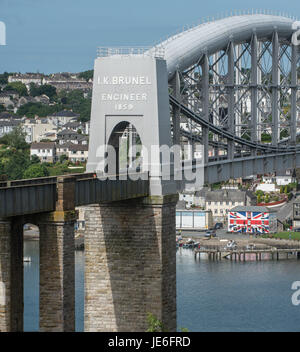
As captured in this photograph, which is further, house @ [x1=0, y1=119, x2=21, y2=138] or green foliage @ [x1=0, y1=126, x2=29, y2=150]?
house @ [x1=0, y1=119, x2=21, y2=138]

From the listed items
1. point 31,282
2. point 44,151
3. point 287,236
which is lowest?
point 31,282

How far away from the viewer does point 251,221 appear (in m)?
101

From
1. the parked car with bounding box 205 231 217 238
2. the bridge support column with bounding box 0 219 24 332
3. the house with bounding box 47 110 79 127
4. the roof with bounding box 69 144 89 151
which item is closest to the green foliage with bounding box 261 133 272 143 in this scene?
the parked car with bounding box 205 231 217 238

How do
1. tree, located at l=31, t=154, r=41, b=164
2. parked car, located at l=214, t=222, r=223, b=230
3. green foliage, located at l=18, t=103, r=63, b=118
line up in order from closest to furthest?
parked car, located at l=214, t=222, r=223, b=230
tree, located at l=31, t=154, r=41, b=164
green foliage, located at l=18, t=103, r=63, b=118

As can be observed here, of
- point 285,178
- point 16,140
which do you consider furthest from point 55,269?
point 16,140

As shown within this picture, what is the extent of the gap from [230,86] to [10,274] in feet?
Result: 75.3

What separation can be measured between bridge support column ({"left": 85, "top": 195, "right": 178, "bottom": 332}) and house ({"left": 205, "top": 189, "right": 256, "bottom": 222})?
69.3 m

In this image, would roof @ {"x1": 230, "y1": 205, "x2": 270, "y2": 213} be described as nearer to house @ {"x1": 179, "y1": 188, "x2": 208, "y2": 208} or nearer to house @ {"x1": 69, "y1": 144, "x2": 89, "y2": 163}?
house @ {"x1": 179, "y1": 188, "x2": 208, "y2": 208}

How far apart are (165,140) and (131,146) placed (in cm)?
172

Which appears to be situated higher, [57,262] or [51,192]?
[51,192]

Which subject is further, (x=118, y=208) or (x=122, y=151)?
(x=122, y=151)

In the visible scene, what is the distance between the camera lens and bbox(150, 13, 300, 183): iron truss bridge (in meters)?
45.8

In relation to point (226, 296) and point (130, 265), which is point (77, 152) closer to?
point (226, 296)
